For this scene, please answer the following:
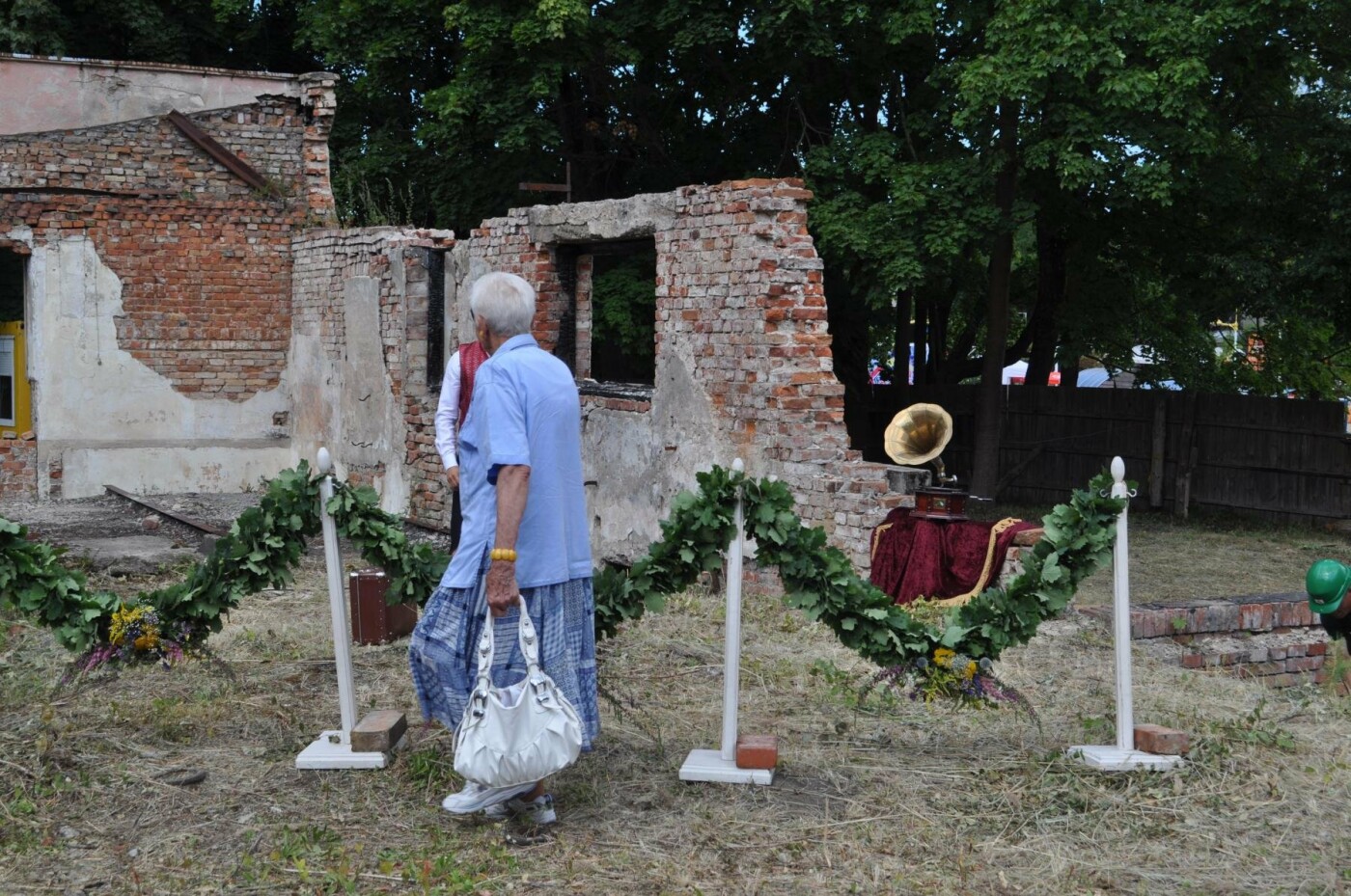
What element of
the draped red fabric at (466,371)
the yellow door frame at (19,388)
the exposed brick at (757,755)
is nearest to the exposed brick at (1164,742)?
the exposed brick at (757,755)

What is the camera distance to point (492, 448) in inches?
176

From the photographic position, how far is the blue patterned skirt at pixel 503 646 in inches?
→ 178

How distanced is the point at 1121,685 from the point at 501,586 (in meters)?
2.36

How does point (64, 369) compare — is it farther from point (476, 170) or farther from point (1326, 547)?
point (1326, 547)

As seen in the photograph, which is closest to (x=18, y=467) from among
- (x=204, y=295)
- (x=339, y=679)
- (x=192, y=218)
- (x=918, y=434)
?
(x=204, y=295)

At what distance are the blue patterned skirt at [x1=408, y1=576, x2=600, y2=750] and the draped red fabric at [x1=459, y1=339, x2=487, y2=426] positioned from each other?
2.16 m

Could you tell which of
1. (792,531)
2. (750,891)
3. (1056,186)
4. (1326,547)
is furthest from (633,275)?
(750,891)

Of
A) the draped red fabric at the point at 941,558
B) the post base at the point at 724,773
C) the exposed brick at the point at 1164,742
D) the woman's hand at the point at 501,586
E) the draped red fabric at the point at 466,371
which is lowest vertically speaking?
the post base at the point at 724,773

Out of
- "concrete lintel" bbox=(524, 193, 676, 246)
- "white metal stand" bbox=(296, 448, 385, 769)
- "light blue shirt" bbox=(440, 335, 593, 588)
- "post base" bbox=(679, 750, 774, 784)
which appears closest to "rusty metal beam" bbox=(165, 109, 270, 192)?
"concrete lintel" bbox=(524, 193, 676, 246)

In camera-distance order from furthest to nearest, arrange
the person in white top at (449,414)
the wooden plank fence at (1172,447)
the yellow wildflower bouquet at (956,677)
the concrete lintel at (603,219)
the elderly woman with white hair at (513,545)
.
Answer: the wooden plank fence at (1172,447) → the concrete lintel at (603,219) → the person in white top at (449,414) → the yellow wildflower bouquet at (956,677) → the elderly woman with white hair at (513,545)

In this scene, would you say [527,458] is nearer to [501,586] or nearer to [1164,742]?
[501,586]

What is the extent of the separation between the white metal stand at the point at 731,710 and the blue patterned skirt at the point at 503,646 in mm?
558

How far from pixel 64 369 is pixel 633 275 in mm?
6026

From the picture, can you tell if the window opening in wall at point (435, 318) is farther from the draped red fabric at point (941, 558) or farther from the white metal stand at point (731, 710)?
the white metal stand at point (731, 710)
